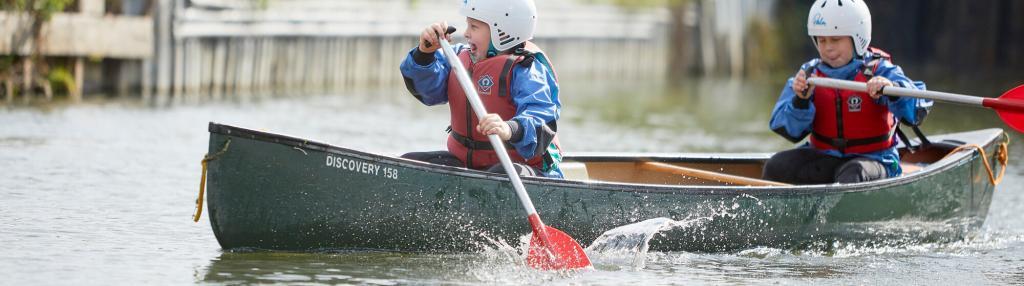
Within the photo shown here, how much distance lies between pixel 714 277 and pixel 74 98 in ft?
37.3

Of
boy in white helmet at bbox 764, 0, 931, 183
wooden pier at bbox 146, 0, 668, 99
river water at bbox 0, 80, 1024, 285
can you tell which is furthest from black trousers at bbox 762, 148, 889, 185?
wooden pier at bbox 146, 0, 668, 99

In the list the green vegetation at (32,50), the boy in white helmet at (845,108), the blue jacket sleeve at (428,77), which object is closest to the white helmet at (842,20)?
the boy in white helmet at (845,108)

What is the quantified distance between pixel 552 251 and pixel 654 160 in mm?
2565

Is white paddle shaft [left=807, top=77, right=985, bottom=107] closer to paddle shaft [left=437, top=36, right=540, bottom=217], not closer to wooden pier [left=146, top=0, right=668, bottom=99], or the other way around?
paddle shaft [left=437, top=36, right=540, bottom=217]

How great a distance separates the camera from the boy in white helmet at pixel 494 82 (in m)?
8.38

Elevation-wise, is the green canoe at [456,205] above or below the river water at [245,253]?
above

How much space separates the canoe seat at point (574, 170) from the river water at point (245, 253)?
3.48ft

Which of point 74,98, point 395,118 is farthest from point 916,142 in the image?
point 74,98

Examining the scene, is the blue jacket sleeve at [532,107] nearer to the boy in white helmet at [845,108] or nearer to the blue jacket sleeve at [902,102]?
the boy in white helmet at [845,108]

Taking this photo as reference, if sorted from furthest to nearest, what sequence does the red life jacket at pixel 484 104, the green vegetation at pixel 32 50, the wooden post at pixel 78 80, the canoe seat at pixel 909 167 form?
the wooden post at pixel 78 80
the green vegetation at pixel 32 50
the canoe seat at pixel 909 167
the red life jacket at pixel 484 104

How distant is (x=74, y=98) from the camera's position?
18.2 metres

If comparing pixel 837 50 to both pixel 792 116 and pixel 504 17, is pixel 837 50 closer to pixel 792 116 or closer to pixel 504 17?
pixel 792 116

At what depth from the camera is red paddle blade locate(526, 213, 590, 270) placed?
27.0ft

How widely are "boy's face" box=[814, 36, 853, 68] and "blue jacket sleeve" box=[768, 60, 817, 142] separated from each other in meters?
0.10
